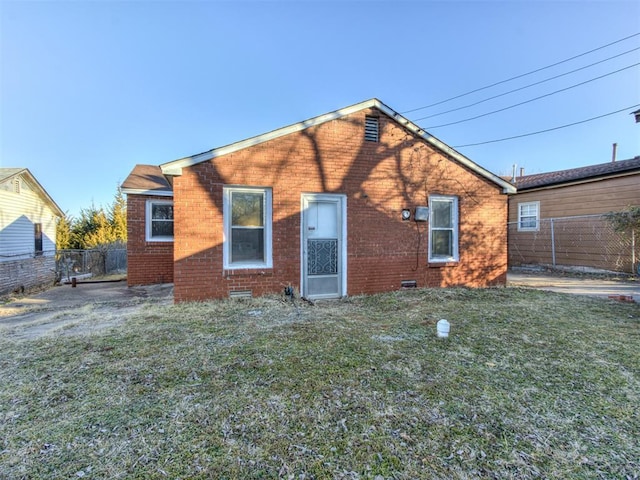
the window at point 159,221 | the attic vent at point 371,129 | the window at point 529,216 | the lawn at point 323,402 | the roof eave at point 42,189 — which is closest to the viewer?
the lawn at point 323,402

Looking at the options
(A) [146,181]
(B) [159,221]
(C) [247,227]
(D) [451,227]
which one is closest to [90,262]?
(A) [146,181]

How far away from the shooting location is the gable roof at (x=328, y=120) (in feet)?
19.3

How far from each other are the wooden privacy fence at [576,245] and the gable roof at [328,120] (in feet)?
20.0

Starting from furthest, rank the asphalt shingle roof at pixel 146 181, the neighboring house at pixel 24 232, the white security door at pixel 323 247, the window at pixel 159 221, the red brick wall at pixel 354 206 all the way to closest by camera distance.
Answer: the neighboring house at pixel 24 232 < the window at pixel 159 221 < the asphalt shingle roof at pixel 146 181 < the white security door at pixel 323 247 < the red brick wall at pixel 354 206

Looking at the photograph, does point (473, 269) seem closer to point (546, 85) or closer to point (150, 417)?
point (150, 417)

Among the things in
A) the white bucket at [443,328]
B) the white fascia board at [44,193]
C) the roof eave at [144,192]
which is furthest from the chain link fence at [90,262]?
the white bucket at [443,328]

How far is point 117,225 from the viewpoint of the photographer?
1903cm

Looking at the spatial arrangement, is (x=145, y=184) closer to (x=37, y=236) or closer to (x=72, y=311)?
(x=72, y=311)

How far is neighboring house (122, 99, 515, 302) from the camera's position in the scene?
612 centimetres

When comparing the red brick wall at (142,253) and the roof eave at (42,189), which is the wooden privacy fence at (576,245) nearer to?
the red brick wall at (142,253)

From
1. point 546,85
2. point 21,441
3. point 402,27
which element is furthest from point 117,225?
point 546,85

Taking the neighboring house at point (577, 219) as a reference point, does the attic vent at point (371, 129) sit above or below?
above

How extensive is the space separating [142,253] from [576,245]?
16.1 metres

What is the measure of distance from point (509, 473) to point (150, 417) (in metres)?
2.49
